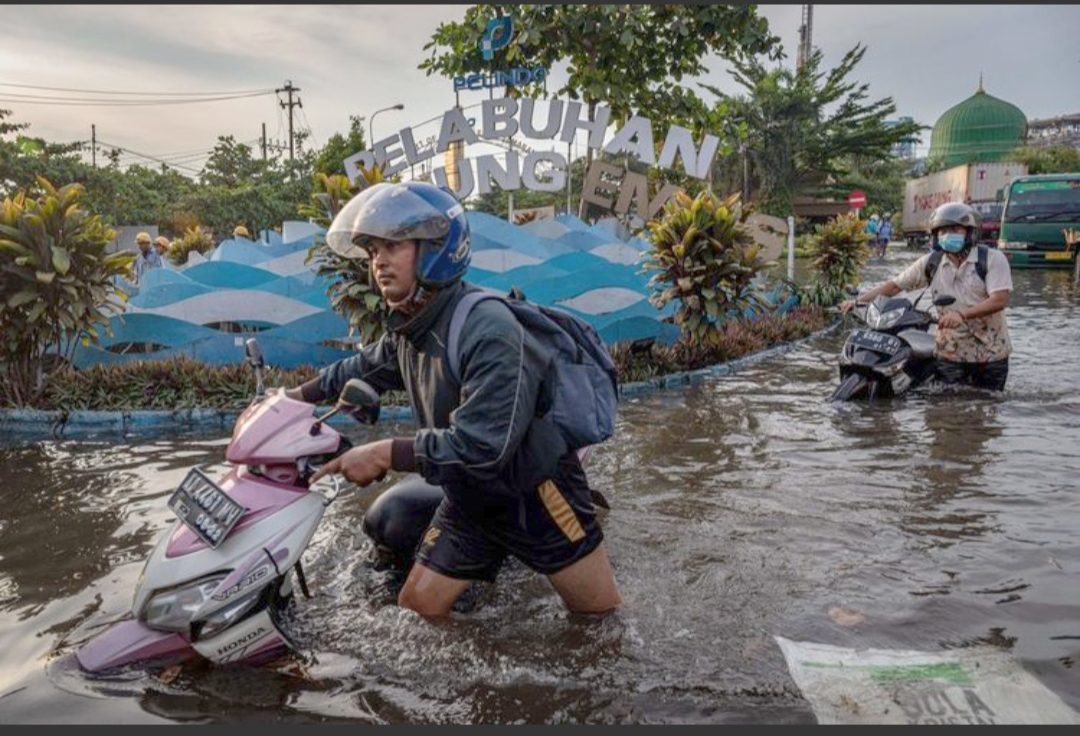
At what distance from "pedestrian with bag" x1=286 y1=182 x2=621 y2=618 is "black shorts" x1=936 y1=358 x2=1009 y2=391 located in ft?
16.1

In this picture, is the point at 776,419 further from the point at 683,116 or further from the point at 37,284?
the point at 683,116

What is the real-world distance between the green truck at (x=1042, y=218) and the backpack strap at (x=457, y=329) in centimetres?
2071

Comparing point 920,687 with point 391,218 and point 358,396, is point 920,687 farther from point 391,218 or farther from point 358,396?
point 391,218

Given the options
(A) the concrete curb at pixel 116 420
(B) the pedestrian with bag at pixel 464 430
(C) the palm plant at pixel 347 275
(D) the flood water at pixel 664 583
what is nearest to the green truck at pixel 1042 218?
(D) the flood water at pixel 664 583

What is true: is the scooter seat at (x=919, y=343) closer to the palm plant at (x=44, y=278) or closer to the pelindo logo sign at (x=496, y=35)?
the palm plant at (x=44, y=278)

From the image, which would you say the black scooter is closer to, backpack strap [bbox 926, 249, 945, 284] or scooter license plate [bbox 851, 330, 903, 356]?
scooter license plate [bbox 851, 330, 903, 356]

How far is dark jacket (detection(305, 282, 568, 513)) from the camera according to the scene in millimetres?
2646

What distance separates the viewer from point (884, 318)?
23.2 feet

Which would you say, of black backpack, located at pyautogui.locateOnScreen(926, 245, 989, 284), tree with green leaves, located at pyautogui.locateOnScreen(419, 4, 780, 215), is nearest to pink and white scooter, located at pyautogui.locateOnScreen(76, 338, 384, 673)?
black backpack, located at pyautogui.locateOnScreen(926, 245, 989, 284)

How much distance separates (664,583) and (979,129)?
188 ft

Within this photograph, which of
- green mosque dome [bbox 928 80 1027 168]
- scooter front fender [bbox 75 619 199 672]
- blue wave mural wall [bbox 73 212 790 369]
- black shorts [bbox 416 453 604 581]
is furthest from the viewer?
green mosque dome [bbox 928 80 1027 168]

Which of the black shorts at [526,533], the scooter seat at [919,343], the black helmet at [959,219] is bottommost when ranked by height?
the black shorts at [526,533]

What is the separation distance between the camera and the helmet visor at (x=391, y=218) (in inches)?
109

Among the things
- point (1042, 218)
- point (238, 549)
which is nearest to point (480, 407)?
point (238, 549)
